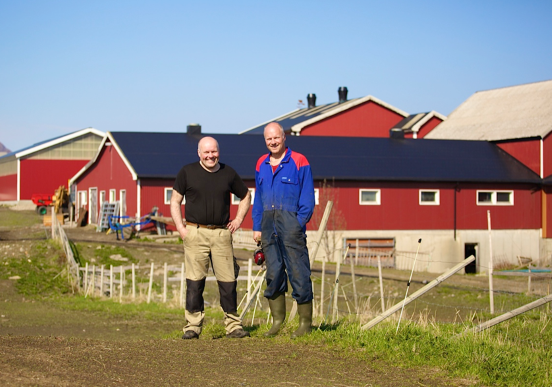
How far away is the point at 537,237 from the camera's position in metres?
37.8

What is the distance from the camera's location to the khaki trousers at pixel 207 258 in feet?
24.8

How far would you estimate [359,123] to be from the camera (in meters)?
50.6

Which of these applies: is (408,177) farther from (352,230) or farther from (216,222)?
(216,222)

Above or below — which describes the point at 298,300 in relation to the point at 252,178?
below

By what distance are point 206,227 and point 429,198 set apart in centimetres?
2996

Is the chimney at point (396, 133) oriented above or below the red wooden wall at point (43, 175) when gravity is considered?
above

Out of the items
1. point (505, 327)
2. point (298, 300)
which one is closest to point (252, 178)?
point (505, 327)

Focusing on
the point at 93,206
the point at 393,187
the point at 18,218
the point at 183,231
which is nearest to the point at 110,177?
the point at 93,206

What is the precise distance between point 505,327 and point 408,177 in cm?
2603

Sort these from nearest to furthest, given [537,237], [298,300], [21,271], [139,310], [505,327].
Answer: [298,300] < [505,327] < [139,310] < [21,271] < [537,237]

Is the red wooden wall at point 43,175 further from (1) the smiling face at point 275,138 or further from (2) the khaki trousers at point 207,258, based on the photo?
(1) the smiling face at point 275,138

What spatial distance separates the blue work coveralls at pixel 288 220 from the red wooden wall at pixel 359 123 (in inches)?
1618

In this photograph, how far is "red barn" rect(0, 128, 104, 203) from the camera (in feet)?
173

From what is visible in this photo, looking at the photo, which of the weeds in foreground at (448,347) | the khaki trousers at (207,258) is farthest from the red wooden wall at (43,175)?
the khaki trousers at (207,258)
